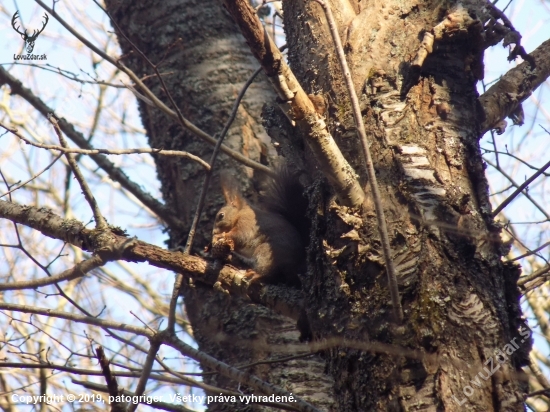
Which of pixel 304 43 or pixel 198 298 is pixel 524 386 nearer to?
pixel 304 43

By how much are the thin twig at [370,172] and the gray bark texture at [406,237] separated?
66 mm

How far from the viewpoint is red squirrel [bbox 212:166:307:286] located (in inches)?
88.6

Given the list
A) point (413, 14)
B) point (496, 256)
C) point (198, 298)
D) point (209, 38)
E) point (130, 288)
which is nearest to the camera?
point (496, 256)

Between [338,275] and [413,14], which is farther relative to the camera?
[413,14]

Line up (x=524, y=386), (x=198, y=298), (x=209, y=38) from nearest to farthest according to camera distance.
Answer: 1. (x=524, y=386)
2. (x=198, y=298)
3. (x=209, y=38)

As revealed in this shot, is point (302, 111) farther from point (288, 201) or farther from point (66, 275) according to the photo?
point (288, 201)

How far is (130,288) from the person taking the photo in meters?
6.14

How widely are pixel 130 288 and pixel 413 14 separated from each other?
497 centimetres

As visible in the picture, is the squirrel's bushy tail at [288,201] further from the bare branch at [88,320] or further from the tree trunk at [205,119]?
the bare branch at [88,320]

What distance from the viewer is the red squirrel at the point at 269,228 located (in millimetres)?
2250

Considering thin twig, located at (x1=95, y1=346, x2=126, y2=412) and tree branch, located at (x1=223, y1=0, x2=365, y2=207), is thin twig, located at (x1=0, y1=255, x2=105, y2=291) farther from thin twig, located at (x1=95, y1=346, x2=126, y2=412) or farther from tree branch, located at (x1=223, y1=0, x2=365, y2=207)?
tree branch, located at (x1=223, y1=0, x2=365, y2=207)

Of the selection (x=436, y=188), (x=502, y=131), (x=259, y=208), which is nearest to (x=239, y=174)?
(x=259, y=208)

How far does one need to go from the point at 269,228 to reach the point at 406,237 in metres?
1.06
